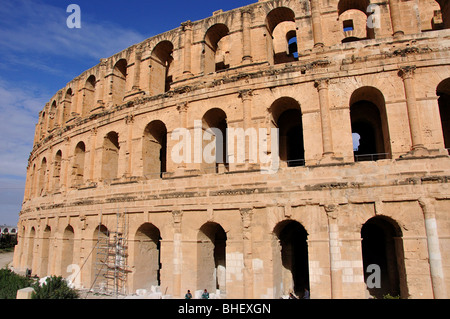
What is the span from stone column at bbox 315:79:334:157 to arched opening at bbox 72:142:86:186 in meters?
16.0

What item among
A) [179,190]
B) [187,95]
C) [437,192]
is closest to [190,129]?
[187,95]

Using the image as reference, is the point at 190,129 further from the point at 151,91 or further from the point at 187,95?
the point at 151,91

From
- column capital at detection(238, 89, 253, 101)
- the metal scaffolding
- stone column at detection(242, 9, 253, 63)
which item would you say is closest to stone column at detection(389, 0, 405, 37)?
stone column at detection(242, 9, 253, 63)

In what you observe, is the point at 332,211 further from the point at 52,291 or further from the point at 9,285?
the point at 9,285

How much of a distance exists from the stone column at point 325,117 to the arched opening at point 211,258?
6171 mm

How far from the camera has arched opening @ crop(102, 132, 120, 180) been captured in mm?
19797

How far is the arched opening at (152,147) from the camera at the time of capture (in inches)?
698

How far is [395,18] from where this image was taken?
14.0m

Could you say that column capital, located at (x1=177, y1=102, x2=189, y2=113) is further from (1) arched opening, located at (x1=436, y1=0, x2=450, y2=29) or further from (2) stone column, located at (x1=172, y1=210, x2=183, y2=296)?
(1) arched opening, located at (x1=436, y1=0, x2=450, y2=29)

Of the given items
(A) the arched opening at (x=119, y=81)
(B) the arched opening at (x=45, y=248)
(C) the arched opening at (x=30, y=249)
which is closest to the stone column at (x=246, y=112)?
(A) the arched opening at (x=119, y=81)

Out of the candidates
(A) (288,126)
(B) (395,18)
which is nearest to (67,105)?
(A) (288,126)

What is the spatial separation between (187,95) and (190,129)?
1786 mm

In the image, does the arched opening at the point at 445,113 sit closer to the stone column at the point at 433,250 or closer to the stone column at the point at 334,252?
the stone column at the point at 433,250

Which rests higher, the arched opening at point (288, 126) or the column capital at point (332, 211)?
the arched opening at point (288, 126)
